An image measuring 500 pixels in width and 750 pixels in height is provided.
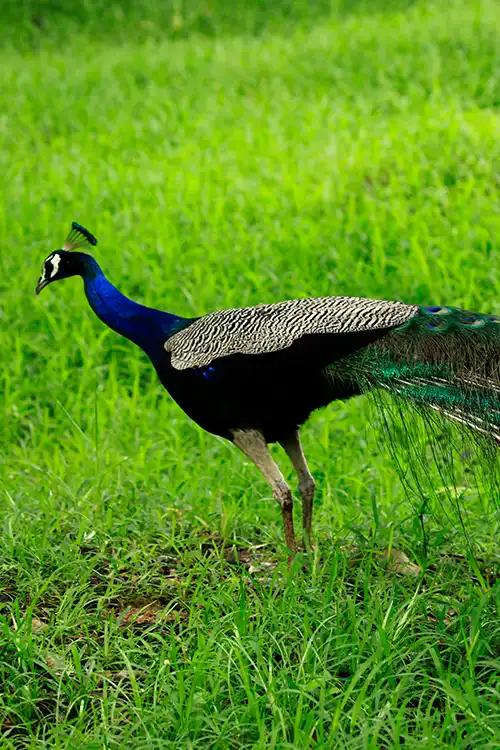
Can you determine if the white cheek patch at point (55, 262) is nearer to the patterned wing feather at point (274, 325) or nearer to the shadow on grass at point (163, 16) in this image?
the patterned wing feather at point (274, 325)

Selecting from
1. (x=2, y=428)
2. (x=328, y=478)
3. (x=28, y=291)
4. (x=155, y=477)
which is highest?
(x=28, y=291)

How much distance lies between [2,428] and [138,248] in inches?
72.1

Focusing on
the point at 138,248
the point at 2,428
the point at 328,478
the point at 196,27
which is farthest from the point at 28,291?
the point at 196,27

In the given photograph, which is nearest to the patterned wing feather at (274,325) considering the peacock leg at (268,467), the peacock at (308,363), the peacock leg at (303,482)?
the peacock at (308,363)

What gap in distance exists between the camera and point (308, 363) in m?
3.79

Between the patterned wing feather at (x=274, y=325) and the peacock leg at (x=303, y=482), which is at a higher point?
the patterned wing feather at (x=274, y=325)

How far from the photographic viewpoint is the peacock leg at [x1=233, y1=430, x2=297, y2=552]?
4012mm

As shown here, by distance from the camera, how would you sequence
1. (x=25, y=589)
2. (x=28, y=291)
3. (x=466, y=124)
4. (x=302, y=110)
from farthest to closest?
(x=302, y=110), (x=466, y=124), (x=28, y=291), (x=25, y=589)

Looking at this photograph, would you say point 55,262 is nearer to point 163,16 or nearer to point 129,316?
point 129,316

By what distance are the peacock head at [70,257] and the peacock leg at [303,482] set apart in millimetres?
1046

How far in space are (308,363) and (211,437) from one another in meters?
1.95

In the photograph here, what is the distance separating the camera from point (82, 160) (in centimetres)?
916

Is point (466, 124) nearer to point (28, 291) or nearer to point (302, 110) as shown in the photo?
point (302, 110)

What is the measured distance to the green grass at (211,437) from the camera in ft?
10.7
